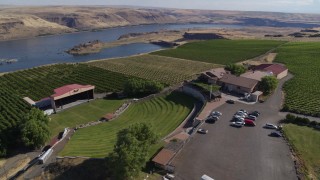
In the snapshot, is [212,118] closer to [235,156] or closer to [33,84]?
[235,156]


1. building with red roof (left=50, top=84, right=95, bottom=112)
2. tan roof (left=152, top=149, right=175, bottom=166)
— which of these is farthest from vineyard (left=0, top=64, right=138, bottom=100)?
tan roof (left=152, top=149, right=175, bottom=166)

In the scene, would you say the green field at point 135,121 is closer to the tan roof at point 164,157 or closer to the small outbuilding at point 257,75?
the tan roof at point 164,157

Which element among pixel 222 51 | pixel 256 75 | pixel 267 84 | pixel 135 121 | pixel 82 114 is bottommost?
pixel 82 114

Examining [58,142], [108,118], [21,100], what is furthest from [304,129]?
[21,100]

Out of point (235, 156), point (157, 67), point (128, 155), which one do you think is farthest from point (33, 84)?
point (235, 156)

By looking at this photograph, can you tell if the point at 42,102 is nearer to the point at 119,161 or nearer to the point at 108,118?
the point at 108,118

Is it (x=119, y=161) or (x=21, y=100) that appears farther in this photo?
(x=21, y=100)
